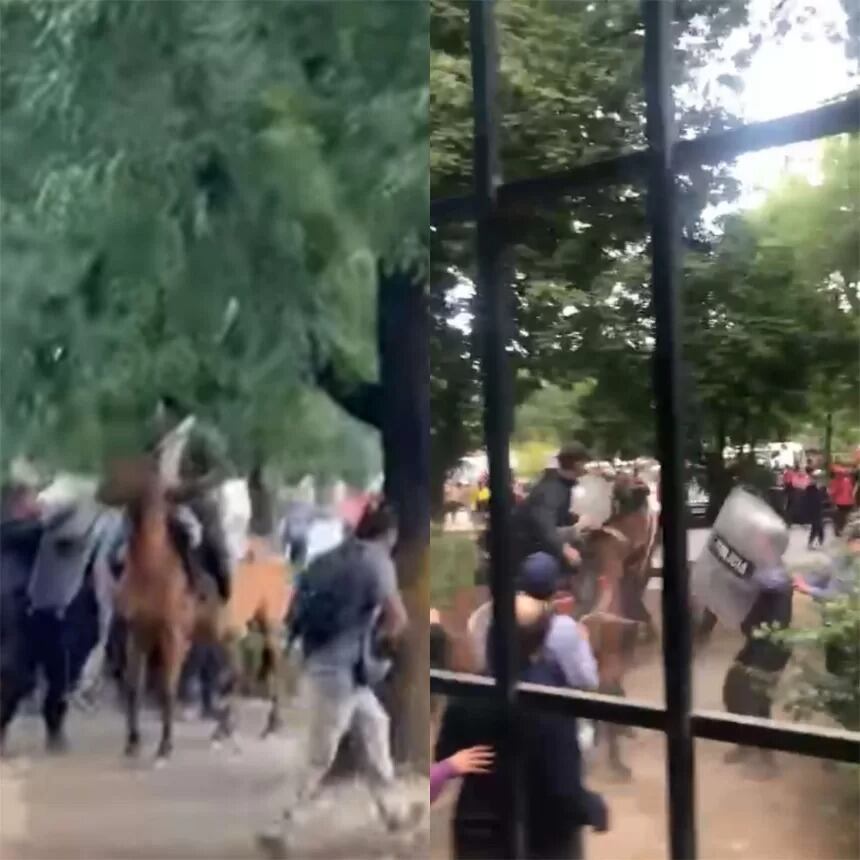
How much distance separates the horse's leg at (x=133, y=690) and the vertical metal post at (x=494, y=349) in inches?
20.3

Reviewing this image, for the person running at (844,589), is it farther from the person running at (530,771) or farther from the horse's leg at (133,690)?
the horse's leg at (133,690)

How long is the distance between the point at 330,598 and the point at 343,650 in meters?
0.08

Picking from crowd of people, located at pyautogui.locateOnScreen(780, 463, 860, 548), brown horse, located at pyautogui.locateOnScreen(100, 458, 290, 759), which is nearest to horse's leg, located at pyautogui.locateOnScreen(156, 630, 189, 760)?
brown horse, located at pyautogui.locateOnScreen(100, 458, 290, 759)

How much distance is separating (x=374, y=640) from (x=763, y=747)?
56 centimetres

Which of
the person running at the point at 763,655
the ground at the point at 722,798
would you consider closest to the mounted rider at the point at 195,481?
Result: the ground at the point at 722,798

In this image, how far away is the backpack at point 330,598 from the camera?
1731 mm

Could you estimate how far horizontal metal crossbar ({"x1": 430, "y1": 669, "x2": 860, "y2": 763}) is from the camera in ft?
5.01

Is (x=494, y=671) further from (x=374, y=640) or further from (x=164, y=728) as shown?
(x=164, y=728)

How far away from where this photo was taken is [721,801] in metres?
1.61

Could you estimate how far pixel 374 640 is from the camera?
1751 mm

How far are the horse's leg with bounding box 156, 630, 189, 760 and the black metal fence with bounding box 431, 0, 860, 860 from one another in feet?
1.22

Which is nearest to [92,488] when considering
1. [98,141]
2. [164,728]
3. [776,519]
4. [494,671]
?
[164,728]

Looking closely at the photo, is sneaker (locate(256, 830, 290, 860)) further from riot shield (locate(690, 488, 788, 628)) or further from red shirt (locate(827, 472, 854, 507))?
red shirt (locate(827, 472, 854, 507))

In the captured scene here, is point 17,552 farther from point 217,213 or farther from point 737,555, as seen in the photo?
point 737,555
